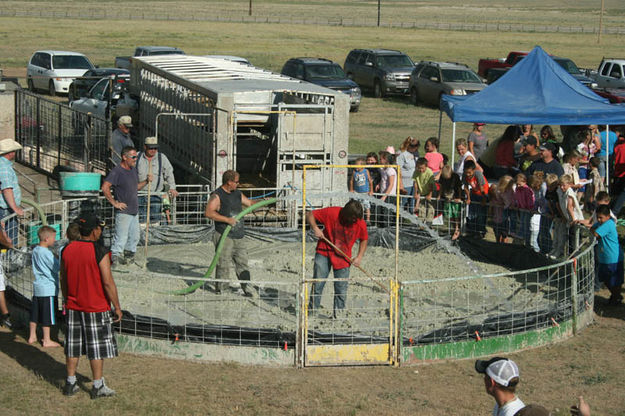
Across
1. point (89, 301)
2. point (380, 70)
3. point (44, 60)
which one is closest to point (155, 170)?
point (89, 301)

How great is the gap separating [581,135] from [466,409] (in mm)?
10497

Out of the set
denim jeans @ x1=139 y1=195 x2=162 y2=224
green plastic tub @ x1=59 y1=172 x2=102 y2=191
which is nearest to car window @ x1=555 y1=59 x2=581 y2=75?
denim jeans @ x1=139 y1=195 x2=162 y2=224

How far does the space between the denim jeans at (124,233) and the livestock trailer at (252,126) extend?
1.76m

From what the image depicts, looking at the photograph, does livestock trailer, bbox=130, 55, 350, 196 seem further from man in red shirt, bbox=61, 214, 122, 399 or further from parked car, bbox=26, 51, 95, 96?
parked car, bbox=26, 51, 95, 96

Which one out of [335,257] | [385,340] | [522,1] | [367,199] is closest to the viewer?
[385,340]

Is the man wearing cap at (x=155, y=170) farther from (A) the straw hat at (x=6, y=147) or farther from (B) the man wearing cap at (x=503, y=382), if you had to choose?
(B) the man wearing cap at (x=503, y=382)

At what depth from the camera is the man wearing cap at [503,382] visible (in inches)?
213

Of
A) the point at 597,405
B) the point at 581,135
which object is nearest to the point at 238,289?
the point at 597,405

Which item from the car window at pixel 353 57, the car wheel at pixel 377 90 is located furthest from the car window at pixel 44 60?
the car wheel at pixel 377 90

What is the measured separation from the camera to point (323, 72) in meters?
30.8

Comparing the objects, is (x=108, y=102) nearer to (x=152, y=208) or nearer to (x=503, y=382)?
(x=152, y=208)

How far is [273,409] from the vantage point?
26.9 ft

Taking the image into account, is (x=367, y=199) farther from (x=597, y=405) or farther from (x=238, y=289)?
(x=597, y=405)

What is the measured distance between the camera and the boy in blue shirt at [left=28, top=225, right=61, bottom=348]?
31.1ft
